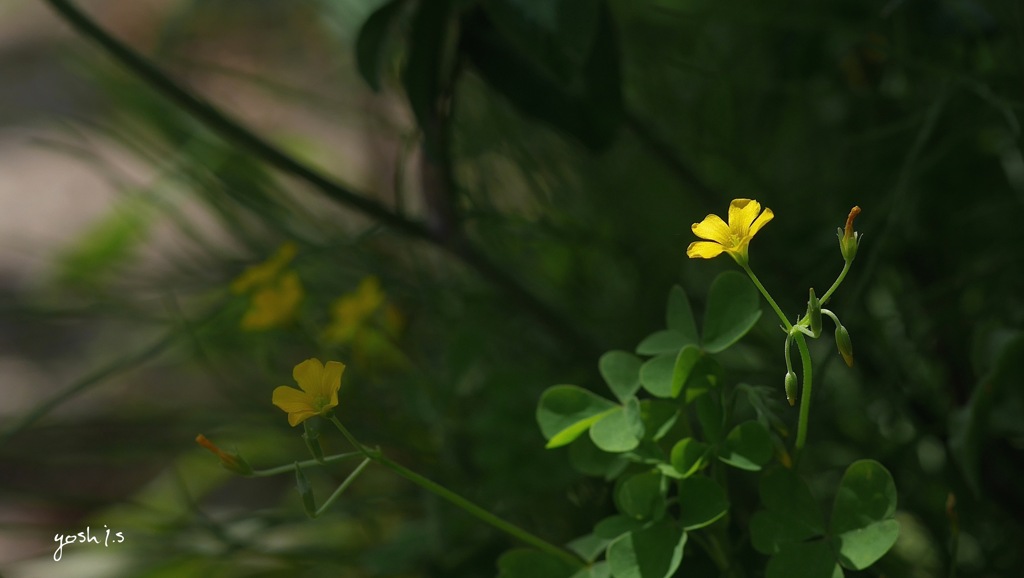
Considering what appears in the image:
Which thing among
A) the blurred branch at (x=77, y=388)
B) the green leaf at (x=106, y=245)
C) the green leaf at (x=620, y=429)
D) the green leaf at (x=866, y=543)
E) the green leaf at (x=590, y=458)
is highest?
the green leaf at (x=620, y=429)

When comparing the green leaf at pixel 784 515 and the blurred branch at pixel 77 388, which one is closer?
the green leaf at pixel 784 515

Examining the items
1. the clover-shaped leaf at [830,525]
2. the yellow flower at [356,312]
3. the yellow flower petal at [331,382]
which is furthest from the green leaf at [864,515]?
the yellow flower at [356,312]

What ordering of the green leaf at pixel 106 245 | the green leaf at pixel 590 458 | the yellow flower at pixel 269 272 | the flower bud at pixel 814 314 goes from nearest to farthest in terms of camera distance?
1. the flower bud at pixel 814 314
2. the green leaf at pixel 590 458
3. the yellow flower at pixel 269 272
4. the green leaf at pixel 106 245

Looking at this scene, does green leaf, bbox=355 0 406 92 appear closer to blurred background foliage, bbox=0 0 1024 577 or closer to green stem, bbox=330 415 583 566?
blurred background foliage, bbox=0 0 1024 577

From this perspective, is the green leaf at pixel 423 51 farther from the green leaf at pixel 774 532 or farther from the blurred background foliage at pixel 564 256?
the green leaf at pixel 774 532

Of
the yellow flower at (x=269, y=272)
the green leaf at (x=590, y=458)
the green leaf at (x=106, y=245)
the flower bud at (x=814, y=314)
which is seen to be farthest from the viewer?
the green leaf at (x=106, y=245)

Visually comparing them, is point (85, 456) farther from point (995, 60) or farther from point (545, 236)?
point (995, 60)

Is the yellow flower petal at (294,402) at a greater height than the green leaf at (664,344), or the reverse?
the yellow flower petal at (294,402)

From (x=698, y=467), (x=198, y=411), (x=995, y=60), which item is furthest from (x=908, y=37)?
(x=198, y=411)
